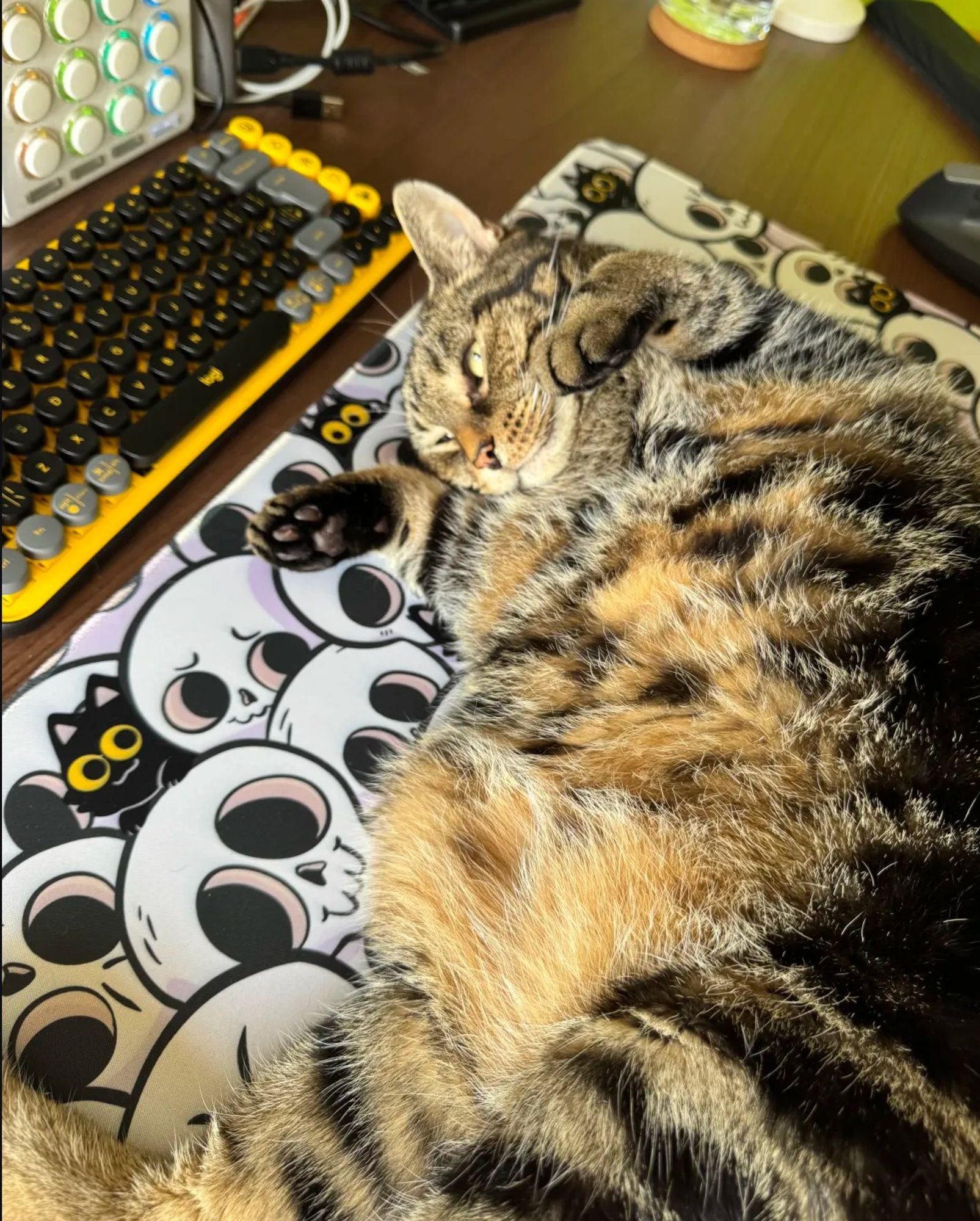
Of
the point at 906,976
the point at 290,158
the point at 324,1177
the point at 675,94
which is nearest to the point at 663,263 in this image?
the point at 290,158

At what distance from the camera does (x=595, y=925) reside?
0.50 m

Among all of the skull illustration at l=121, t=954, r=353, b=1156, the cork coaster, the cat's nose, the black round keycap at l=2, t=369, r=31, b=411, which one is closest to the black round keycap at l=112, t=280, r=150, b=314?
the black round keycap at l=2, t=369, r=31, b=411

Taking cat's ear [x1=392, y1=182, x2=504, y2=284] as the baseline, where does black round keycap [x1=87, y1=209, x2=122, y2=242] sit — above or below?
below

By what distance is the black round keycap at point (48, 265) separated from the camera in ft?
2.09

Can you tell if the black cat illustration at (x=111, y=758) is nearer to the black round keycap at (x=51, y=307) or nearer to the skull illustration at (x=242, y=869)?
the skull illustration at (x=242, y=869)

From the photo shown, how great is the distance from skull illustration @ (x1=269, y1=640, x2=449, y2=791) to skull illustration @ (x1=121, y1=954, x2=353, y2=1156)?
0.13m

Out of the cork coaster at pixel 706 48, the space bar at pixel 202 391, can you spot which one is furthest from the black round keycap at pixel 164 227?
the cork coaster at pixel 706 48

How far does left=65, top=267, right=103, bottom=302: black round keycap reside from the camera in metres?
0.64

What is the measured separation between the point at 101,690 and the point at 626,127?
907mm

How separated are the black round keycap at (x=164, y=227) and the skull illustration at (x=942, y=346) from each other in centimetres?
67

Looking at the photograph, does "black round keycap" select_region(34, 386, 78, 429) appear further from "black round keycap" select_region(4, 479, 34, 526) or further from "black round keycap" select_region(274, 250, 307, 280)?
"black round keycap" select_region(274, 250, 307, 280)

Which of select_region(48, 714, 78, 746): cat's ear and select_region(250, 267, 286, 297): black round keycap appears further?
select_region(250, 267, 286, 297): black round keycap

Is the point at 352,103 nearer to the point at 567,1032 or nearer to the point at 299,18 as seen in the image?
the point at 299,18

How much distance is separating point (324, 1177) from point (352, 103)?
39.6 inches
